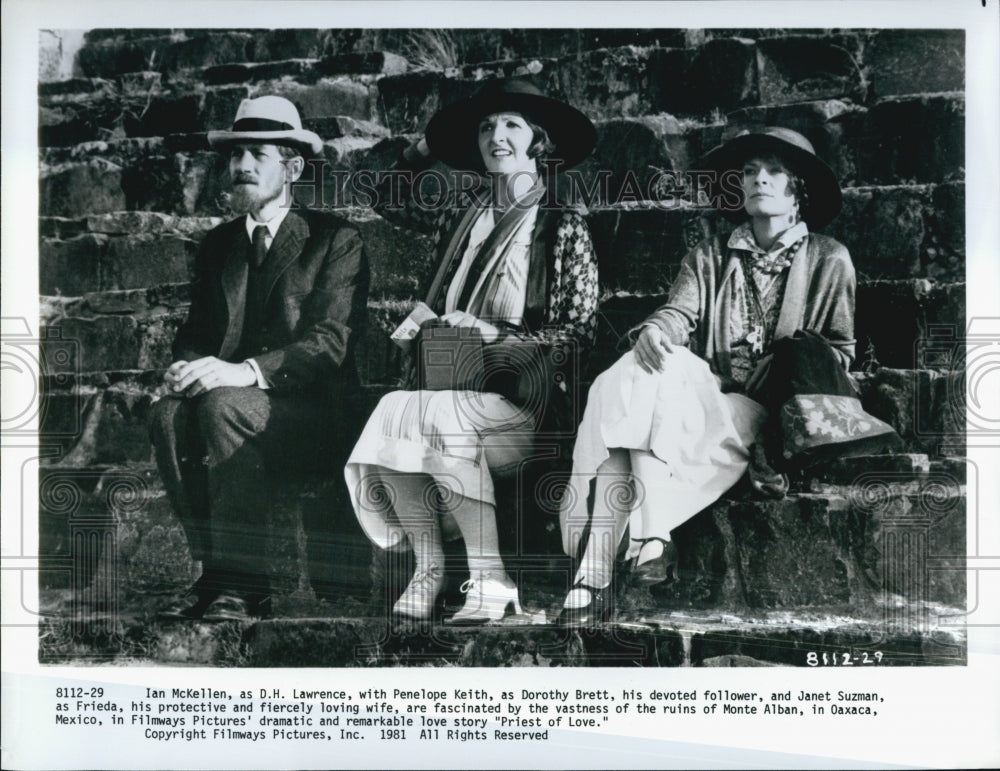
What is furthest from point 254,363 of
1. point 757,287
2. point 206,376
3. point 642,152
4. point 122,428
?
point 757,287

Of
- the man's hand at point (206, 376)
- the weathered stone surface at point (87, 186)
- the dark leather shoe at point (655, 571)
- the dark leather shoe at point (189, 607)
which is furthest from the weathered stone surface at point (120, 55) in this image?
the dark leather shoe at point (655, 571)

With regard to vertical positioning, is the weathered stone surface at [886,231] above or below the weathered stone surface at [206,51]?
below

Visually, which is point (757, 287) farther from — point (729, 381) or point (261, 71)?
point (261, 71)

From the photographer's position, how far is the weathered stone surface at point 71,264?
5.66m

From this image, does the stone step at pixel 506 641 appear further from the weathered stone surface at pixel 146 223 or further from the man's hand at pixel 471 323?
the weathered stone surface at pixel 146 223

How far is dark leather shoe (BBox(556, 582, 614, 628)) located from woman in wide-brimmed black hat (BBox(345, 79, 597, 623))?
0.24 metres

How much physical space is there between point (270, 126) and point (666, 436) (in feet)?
8.11

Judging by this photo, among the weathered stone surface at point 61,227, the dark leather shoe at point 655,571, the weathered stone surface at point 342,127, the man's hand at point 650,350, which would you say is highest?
the weathered stone surface at point 342,127

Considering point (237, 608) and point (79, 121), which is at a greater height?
point (79, 121)

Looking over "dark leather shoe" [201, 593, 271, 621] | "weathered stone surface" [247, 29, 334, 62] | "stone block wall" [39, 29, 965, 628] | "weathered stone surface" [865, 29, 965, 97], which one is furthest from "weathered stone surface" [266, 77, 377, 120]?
"weathered stone surface" [865, 29, 965, 97]

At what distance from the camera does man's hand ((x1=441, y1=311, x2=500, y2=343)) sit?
562cm

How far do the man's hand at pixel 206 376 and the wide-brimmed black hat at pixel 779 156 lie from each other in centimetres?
245

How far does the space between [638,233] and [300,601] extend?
2427 millimetres

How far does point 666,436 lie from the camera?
5633mm
